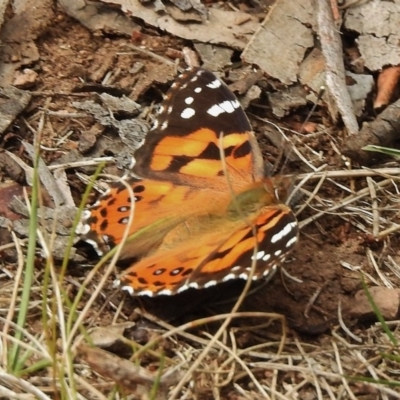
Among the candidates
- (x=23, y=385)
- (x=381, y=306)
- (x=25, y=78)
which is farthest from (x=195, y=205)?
(x=25, y=78)

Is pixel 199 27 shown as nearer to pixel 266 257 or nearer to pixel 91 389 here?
pixel 266 257

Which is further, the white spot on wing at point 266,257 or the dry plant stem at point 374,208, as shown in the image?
the dry plant stem at point 374,208

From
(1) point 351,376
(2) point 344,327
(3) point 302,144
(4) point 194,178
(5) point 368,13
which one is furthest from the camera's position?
(5) point 368,13

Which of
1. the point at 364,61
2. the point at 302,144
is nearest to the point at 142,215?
the point at 302,144

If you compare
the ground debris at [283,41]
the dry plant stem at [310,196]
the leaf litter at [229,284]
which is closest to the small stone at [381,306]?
the leaf litter at [229,284]

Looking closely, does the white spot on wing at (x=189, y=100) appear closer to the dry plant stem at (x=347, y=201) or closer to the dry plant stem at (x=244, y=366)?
the dry plant stem at (x=347, y=201)

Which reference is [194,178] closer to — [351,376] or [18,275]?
[18,275]
